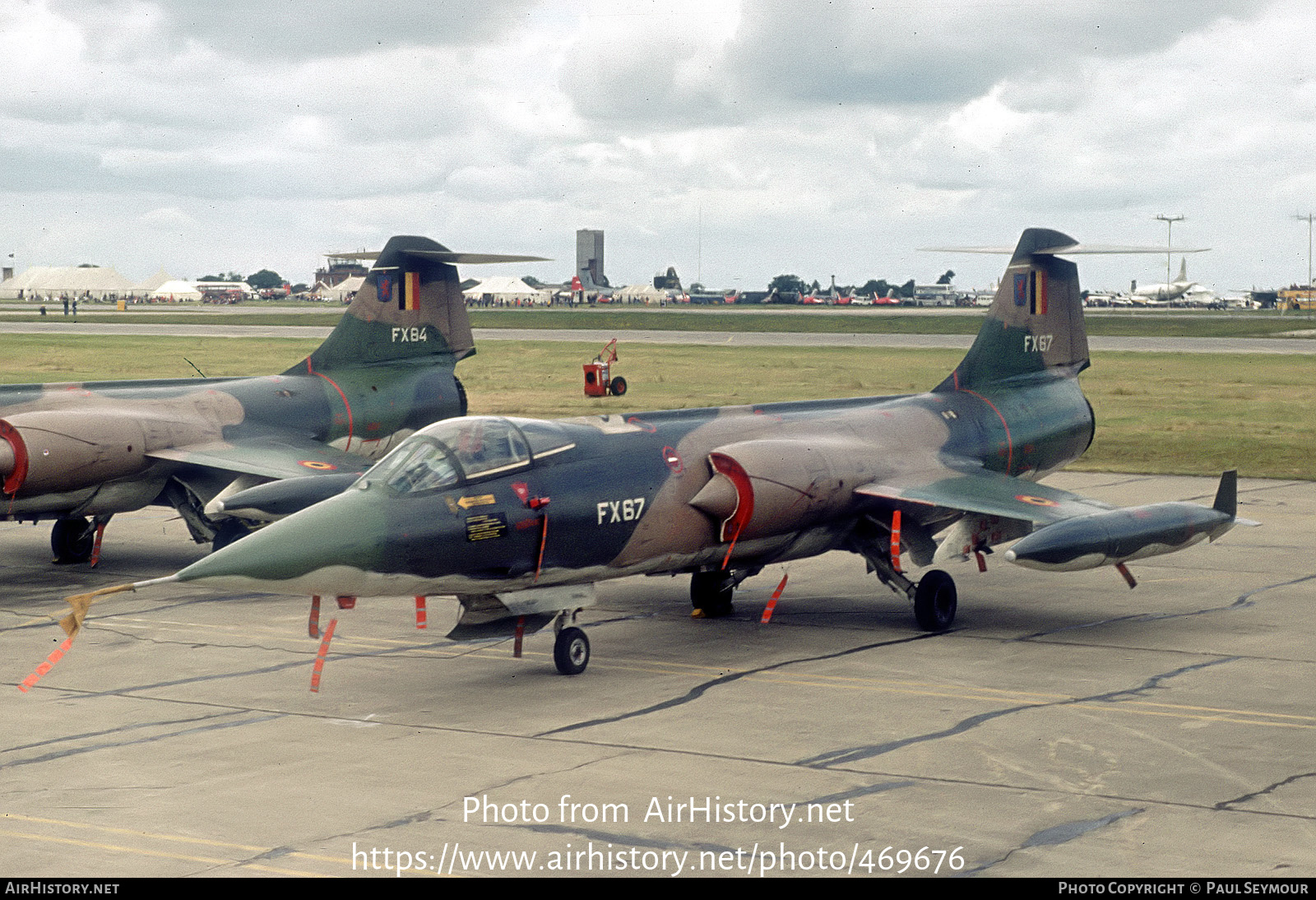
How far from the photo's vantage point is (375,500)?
13.4m

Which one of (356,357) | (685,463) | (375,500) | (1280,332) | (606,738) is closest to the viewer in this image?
(606,738)

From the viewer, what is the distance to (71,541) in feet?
70.4

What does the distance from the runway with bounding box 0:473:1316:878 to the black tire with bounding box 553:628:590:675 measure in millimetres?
165

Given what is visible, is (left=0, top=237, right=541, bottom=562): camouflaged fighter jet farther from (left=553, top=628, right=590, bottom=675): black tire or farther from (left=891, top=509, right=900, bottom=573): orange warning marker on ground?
(left=891, top=509, right=900, bottom=573): orange warning marker on ground

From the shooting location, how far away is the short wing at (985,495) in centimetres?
1648

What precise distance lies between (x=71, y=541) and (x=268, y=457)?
343cm

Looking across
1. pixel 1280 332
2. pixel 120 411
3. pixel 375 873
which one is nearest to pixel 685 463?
pixel 375 873

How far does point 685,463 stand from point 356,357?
9.49 metres

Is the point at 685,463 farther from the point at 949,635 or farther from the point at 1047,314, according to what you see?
the point at 1047,314

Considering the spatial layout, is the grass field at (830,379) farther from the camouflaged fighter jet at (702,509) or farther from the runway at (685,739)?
the runway at (685,739)

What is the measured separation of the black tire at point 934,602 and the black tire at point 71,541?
39.1 ft

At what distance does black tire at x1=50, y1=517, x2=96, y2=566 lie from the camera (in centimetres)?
2144

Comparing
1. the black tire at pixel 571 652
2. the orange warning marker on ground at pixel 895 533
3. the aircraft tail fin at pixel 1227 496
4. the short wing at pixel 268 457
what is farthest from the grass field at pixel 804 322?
the black tire at pixel 571 652

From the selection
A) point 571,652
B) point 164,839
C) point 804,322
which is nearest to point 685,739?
point 571,652
